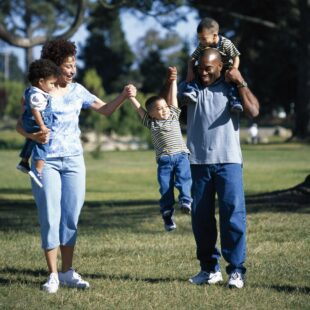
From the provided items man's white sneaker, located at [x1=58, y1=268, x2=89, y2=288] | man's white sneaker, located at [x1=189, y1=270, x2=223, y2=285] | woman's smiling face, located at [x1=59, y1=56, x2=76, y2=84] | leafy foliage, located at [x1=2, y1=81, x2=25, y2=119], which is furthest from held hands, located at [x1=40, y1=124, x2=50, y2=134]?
leafy foliage, located at [x1=2, y1=81, x2=25, y2=119]

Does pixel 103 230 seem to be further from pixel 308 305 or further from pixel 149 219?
pixel 308 305

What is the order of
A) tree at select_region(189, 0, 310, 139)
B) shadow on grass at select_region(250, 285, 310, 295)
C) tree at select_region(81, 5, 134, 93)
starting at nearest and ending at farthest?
1. shadow on grass at select_region(250, 285, 310, 295)
2. tree at select_region(189, 0, 310, 139)
3. tree at select_region(81, 5, 134, 93)

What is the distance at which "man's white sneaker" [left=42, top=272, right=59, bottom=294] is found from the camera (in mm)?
7098

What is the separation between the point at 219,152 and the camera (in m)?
7.18

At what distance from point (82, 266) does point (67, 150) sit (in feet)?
6.00

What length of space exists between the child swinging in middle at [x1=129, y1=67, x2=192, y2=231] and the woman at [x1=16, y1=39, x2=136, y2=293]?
124 centimetres

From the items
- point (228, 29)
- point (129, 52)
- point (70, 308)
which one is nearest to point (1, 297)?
point (70, 308)

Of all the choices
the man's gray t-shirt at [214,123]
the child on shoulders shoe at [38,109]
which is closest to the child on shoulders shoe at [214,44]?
the man's gray t-shirt at [214,123]

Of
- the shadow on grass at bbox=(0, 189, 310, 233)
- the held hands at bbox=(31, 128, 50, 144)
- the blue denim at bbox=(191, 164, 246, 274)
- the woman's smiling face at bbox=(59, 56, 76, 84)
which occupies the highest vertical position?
the woman's smiling face at bbox=(59, 56, 76, 84)

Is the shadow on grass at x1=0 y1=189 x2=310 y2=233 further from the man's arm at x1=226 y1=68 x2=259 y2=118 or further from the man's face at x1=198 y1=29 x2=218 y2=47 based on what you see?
the man's arm at x1=226 y1=68 x2=259 y2=118

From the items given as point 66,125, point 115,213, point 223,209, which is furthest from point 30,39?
point 223,209

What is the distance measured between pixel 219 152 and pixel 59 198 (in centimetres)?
138

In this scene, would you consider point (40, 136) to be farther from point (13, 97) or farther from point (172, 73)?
point (13, 97)

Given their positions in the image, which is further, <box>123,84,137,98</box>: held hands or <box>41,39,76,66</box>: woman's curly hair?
<box>123,84,137,98</box>: held hands
